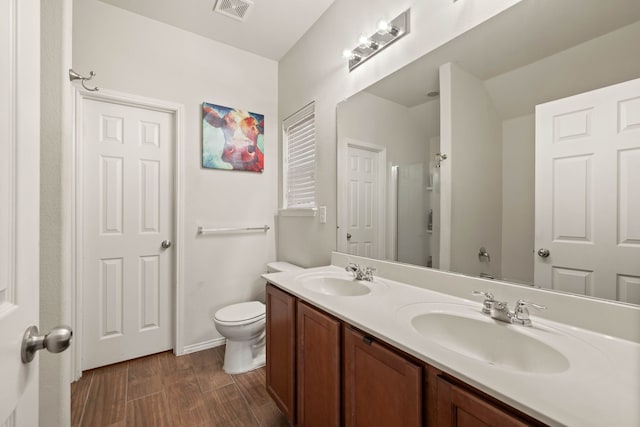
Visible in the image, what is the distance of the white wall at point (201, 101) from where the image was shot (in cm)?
200

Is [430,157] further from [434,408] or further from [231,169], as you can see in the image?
[231,169]

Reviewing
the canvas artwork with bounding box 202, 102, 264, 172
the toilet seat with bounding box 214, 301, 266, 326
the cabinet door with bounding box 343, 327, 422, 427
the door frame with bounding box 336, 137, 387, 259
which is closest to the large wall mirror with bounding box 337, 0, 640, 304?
the door frame with bounding box 336, 137, 387, 259

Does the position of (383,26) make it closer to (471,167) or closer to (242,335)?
(471,167)

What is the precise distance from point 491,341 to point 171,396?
1.93 m

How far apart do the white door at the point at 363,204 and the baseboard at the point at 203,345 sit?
157cm

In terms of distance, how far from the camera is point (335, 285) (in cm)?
162

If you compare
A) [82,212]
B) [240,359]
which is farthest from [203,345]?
[82,212]

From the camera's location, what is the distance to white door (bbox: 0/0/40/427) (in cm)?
43

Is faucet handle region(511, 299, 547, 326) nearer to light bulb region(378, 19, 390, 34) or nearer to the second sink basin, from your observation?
the second sink basin

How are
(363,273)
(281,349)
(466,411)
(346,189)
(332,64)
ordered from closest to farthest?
(466,411), (281,349), (363,273), (346,189), (332,64)

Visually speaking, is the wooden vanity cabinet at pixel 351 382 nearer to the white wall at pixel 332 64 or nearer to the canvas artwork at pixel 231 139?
the white wall at pixel 332 64

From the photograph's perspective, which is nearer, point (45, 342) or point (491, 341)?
point (45, 342)

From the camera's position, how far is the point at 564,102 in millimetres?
917

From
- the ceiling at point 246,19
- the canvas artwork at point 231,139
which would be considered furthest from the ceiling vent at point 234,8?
the canvas artwork at point 231,139
